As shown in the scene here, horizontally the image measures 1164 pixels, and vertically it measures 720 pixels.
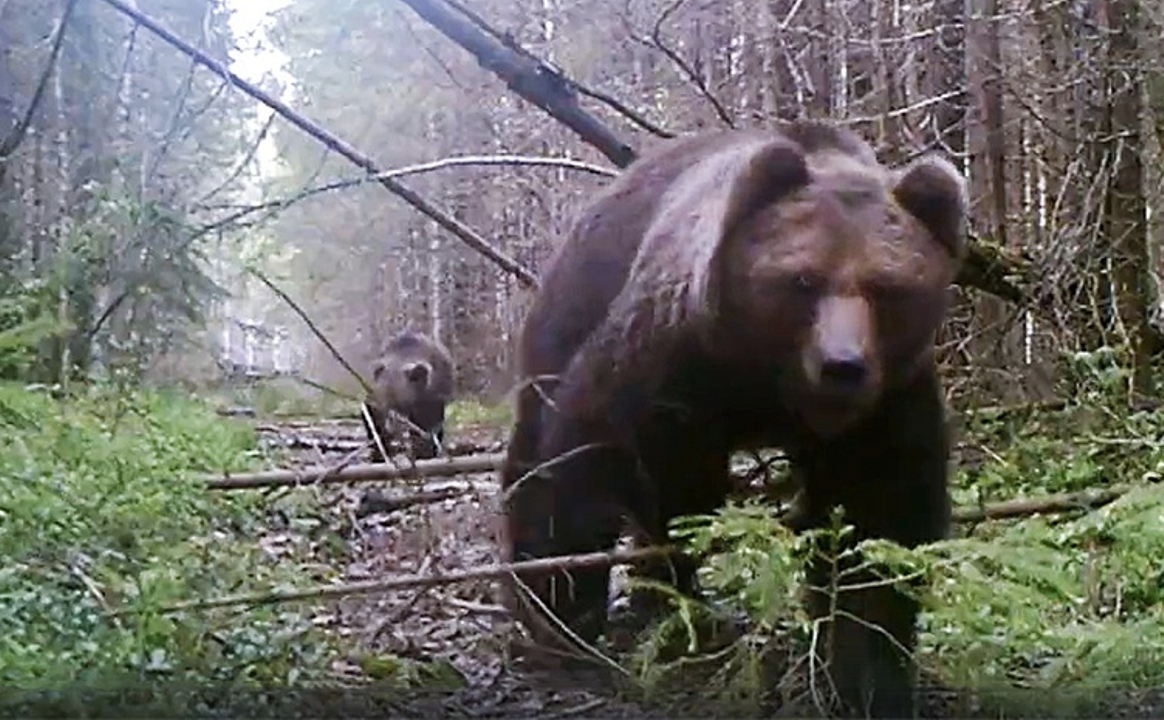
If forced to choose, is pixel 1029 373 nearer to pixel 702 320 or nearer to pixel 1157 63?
pixel 1157 63

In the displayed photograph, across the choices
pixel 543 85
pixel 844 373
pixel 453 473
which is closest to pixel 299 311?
pixel 453 473

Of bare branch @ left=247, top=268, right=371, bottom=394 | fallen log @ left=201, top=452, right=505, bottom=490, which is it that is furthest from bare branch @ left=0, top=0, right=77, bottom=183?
fallen log @ left=201, top=452, right=505, bottom=490

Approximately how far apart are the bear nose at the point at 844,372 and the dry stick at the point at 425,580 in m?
0.57

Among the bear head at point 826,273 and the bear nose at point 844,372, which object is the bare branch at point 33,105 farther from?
the bear nose at point 844,372

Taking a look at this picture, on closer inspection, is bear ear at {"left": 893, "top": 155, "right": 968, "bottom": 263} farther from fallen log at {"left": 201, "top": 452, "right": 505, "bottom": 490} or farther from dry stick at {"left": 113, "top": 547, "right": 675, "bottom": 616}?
fallen log at {"left": 201, "top": 452, "right": 505, "bottom": 490}

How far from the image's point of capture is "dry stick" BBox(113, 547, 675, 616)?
6.75ft

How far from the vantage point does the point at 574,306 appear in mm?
2707

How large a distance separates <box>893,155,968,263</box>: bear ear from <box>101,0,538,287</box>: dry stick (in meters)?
0.81

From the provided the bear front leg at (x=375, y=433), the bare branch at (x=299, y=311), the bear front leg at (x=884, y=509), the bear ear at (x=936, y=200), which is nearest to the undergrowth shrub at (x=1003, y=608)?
the bear front leg at (x=884, y=509)

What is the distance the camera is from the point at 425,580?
219 cm

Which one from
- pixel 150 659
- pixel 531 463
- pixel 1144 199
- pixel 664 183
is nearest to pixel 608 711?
pixel 150 659

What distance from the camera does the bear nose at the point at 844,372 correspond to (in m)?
1.88

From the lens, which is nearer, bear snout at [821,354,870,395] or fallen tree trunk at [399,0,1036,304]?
bear snout at [821,354,870,395]

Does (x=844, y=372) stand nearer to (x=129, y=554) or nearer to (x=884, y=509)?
(x=884, y=509)
